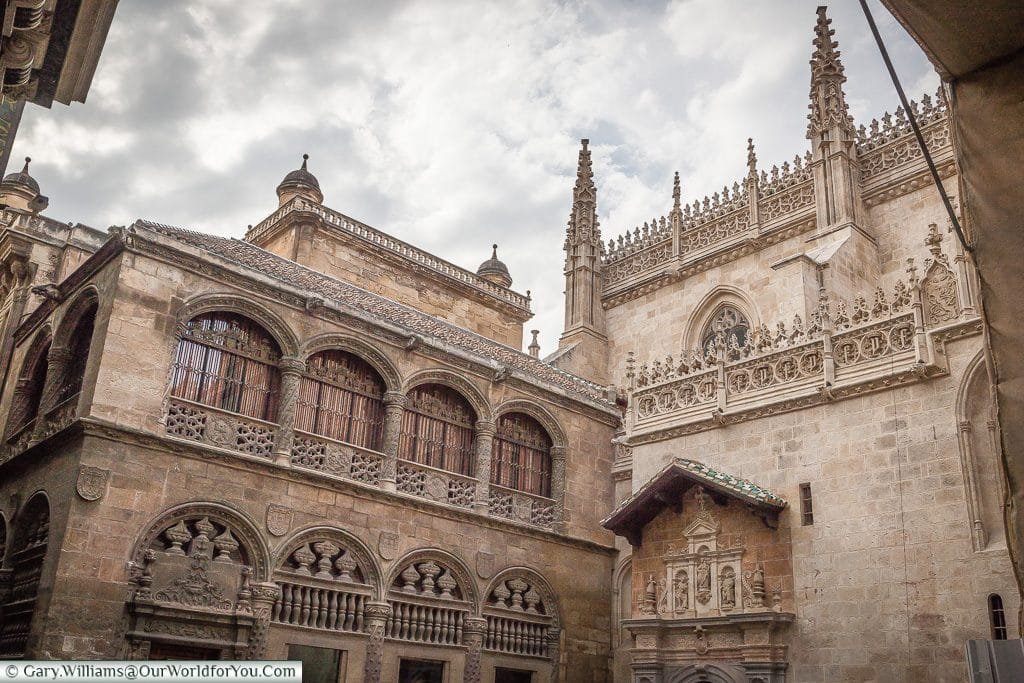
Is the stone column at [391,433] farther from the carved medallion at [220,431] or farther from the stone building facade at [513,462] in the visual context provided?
the carved medallion at [220,431]

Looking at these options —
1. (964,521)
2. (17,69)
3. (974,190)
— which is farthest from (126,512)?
(974,190)

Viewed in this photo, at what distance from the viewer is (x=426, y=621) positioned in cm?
1670

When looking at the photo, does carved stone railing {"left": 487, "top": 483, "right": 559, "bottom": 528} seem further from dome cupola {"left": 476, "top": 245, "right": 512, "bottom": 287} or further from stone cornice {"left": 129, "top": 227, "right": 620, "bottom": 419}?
dome cupola {"left": 476, "top": 245, "right": 512, "bottom": 287}

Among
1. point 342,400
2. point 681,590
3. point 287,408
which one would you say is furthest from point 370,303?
point 681,590

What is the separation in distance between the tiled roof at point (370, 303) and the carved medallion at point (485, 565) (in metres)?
4.08

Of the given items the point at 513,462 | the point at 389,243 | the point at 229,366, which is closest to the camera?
the point at 229,366

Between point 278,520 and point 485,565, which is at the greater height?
point 278,520

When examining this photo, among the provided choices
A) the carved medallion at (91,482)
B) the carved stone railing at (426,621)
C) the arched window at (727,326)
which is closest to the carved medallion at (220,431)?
the carved medallion at (91,482)

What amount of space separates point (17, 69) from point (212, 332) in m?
9.58

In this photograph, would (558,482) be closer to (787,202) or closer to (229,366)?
(229,366)

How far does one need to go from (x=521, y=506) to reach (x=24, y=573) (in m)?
9.25

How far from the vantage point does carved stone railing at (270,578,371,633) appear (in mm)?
14961

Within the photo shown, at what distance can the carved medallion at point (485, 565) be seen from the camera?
58.0 feet

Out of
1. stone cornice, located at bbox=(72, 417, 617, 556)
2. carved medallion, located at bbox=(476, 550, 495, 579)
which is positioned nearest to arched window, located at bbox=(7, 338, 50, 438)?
stone cornice, located at bbox=(72, 417, 617, 556)
